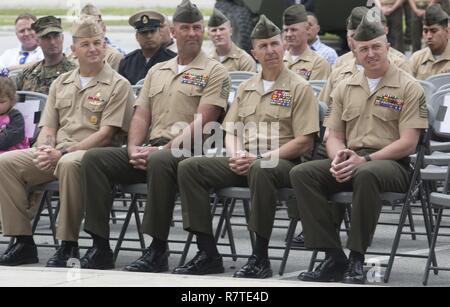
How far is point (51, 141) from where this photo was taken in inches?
411

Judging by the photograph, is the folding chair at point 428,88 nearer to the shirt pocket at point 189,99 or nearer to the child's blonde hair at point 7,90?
the shirt pocket at point 189,99

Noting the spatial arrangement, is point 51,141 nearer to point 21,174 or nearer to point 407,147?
point 21,174

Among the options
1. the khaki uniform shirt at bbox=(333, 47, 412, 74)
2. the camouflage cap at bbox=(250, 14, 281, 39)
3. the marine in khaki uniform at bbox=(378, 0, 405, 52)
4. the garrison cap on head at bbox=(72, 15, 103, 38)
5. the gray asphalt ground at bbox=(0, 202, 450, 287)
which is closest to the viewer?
the gray asphalt ground at bbox=(0, 202, 450, 287)

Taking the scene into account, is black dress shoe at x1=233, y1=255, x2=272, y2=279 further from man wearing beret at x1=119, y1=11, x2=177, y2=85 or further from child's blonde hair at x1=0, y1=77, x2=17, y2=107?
man wearing beret at x1=119, y1=11, x2=177, y2=85

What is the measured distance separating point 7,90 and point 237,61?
360cm

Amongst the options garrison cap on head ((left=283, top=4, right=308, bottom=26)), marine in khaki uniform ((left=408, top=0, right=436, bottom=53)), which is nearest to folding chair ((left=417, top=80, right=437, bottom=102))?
garrison cap on head ((left=283, top=4, right=308, bottom=26))

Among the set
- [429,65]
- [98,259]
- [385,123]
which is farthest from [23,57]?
[385,123]

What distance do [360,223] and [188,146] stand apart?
5.48 feet

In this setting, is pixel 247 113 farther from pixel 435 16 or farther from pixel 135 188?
pixel 435 16

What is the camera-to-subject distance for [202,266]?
31.2ft

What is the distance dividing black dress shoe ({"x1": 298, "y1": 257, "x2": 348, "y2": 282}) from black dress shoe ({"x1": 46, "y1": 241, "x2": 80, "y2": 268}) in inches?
71.5

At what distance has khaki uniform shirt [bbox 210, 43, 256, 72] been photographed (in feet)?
44.7

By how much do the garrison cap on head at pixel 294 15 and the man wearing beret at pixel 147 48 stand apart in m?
1.17

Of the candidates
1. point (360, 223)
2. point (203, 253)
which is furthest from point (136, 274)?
point (360, 223)
